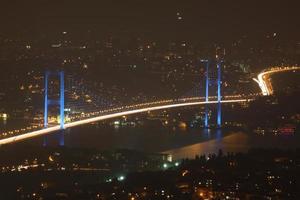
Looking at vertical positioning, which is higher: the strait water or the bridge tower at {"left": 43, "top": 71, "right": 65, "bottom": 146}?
the bridge tower at {"left": 43, "top": 71, "right": 65, "bottom": 146}

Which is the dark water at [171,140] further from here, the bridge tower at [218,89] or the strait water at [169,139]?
the bridge tower at [218,89]

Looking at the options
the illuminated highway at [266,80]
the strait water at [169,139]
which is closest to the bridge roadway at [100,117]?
the strait water at [169,139]

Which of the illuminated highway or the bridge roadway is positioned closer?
the bridge roadway

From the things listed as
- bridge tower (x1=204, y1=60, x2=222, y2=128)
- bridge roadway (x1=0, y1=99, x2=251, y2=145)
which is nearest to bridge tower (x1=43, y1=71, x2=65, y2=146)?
bridge roadway (x1=0, y1=99, x2=251, y2=145)

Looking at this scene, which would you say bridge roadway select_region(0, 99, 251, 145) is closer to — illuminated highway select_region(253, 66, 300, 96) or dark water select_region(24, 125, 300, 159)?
dark water select_region(24, 125, 300, 159)

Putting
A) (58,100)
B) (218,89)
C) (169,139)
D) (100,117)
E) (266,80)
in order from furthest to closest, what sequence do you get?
(266,80) → (218,89) → (169,139) → (58,100) → (100,117)

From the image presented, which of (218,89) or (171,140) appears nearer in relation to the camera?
(171,140)

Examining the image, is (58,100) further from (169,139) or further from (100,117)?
(169,139)

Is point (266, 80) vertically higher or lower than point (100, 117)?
higher

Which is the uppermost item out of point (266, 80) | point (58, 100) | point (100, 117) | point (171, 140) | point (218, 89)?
point (266, 80)

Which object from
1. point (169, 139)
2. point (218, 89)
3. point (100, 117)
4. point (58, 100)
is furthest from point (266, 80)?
point (100, 117)
